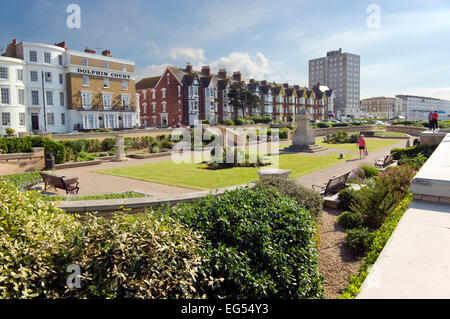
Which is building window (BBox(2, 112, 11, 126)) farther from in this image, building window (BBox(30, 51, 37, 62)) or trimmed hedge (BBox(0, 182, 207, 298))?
trimmed hedge (BBox(0, 182, 207, 298))

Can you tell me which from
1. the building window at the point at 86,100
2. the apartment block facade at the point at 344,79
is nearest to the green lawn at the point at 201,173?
the building window at the point at 86,100

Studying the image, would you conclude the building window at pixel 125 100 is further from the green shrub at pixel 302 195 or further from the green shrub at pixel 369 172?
the green shrub at pixel 302 195

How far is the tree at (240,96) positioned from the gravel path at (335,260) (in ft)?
198

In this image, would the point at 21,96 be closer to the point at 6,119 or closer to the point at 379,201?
the point at 6,119

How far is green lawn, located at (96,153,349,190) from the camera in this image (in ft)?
46.3

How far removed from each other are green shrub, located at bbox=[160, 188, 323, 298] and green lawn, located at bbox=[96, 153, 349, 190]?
26.0 feet

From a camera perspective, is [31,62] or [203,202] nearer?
[203,202]

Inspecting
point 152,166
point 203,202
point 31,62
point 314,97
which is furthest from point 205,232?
point 314,97

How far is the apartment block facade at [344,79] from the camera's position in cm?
14938

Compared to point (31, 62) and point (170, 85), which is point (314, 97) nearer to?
point (170, 85)

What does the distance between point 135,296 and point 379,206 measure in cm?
622

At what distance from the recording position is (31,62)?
141ft

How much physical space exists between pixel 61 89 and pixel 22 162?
31377mm

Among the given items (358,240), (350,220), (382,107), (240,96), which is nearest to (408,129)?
(240,96)
